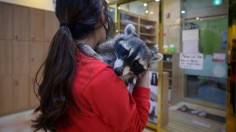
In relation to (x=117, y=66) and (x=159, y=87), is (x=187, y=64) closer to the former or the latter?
(x=159, y=87)

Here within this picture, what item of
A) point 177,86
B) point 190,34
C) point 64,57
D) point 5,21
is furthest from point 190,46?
point 5,21

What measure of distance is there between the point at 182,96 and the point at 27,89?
10.6 ft

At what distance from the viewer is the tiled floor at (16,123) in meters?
3.23

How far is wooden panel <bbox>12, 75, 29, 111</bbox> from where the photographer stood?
3.99 m

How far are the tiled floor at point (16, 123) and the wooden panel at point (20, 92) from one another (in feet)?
0.53

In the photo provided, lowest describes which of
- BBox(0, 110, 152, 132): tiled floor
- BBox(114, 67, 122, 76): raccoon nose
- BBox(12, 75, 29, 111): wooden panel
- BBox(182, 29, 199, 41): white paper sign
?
BBox(0, 110, 152, 132): tiled floor

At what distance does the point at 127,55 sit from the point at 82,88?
9.4 inches

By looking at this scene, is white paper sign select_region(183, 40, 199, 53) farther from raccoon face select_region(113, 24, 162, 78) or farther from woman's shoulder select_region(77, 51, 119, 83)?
woman's shoulder select_region(77, 51, 119, 83)

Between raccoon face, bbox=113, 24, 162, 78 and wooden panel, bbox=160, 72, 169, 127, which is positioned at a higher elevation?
Result: raccoon face, bbox=113, 24, 162, 78

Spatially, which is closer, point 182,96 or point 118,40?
point 118,40

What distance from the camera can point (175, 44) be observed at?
11.6ft

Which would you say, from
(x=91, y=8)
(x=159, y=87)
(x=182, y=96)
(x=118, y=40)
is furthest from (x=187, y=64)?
(x=91, y=8)

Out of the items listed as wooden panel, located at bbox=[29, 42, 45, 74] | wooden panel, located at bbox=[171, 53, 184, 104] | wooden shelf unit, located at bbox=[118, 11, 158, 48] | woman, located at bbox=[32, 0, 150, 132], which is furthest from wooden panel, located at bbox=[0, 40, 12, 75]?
woman, located at bbox=[32, 0, 150, 132]

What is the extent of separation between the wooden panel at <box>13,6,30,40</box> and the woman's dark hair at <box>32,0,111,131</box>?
359cm
